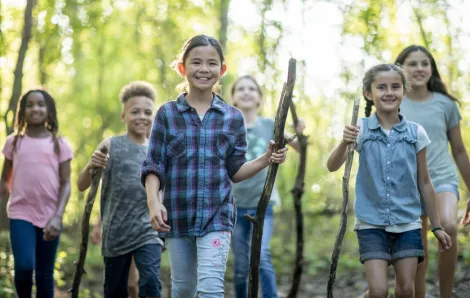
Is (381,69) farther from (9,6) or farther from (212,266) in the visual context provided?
(9,6)

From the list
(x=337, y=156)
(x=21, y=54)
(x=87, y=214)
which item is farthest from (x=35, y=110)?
(x=337, y=156)

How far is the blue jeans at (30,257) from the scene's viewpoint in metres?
6.20

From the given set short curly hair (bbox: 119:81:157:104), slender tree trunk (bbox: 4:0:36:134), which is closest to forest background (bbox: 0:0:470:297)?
slender tree trunk (bbox: 4:0:36:134)

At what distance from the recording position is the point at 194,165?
4.59 meters

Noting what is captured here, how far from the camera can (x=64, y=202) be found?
651 cm

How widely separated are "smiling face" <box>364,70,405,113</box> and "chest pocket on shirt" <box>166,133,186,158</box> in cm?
161

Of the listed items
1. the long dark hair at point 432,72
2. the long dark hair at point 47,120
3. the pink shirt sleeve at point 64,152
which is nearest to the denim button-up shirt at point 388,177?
the long dark hair at point 432,72

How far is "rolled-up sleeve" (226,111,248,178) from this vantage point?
4730 mm

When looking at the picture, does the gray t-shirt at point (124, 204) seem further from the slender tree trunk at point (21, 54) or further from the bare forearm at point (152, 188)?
the slender tree trunk at point (21, 54)

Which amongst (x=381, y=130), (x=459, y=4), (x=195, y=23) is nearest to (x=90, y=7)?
(x=195, y=23)

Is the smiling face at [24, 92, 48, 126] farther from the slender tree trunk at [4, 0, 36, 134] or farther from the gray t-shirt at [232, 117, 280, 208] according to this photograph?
the gray t-shirt at [232, 117, 280, 208]

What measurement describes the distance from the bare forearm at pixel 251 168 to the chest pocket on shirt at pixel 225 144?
0.48ft

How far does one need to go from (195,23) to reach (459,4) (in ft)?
19.6

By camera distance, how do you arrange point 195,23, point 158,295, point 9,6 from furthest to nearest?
point 195,23 < point 9,6 < point 158,295
